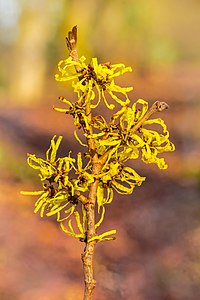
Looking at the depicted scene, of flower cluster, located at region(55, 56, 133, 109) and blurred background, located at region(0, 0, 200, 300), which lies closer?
flower cluster, located at region(55, 56, 133, 109)

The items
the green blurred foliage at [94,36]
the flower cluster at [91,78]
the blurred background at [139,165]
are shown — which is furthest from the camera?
the green blurred foliage at [94,36]

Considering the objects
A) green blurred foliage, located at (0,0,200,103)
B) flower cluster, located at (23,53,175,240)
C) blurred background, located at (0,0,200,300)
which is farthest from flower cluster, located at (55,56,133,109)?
green blurred foliage, located at (0,0,200,103)

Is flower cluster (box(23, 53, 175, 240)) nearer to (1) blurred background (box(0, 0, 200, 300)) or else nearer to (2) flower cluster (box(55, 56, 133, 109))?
(2) flower cluster (box(55, 56, 133, 109))

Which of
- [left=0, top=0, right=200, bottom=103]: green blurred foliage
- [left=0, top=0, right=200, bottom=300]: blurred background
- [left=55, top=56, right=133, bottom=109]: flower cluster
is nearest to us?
[left=55, top=56, right=133, bottom=109]: flower cluster

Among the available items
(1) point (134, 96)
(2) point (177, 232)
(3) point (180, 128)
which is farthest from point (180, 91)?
(2) point (177, 232)

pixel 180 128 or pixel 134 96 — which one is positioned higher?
pixel 134 96

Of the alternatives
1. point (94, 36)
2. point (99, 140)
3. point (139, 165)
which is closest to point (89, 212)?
point (99, 140)

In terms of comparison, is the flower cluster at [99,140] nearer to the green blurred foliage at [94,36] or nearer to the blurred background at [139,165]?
the blurred background at [139,165]

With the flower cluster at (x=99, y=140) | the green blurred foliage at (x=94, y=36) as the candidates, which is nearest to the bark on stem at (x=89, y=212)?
the flower cluster at (x=99, y=140)

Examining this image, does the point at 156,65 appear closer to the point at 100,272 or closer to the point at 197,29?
the point at 197,29
